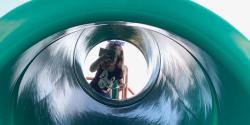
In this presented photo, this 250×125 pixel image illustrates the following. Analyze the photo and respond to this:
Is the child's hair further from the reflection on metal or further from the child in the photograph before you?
the reflection on metal

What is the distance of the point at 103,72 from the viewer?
153 inches

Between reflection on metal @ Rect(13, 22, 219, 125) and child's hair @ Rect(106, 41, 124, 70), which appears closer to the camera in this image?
reflection on metal @ Rect(13, 22, 219, 125)

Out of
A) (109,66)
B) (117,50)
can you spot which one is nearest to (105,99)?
(109,66)

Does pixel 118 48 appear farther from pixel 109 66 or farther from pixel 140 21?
pixel 140 21

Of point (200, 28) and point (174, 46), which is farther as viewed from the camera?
point (174, 46)

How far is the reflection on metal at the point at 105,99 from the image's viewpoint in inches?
88.5

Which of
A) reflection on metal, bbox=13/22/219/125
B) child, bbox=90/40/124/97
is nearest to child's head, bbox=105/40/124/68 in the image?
child, bbox=90/40/124/97

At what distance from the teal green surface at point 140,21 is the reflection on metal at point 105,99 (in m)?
0.23

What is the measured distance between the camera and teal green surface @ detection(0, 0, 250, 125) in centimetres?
174

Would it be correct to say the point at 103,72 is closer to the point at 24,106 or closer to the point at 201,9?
the point at 24,106

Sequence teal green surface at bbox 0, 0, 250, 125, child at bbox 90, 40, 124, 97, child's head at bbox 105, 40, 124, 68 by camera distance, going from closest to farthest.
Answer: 1. teal green surface at bbox 0, 0, 250, 125
2. child at bbox 90, 40, 124, 97
3. child's head at bbox 105, 40, 124, 68

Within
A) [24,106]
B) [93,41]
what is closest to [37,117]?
[24,106]

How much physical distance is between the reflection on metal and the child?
29cm

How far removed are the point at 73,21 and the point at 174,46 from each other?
1.28 meters
